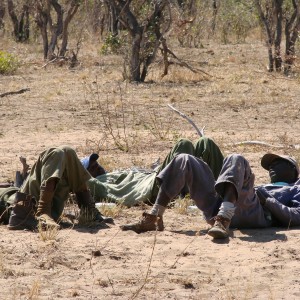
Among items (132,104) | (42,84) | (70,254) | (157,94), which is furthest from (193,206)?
(42,84)

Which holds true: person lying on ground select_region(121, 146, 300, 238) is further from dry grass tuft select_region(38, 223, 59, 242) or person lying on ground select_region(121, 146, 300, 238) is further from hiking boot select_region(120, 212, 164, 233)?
dry grass tuft select_region(38, 223, 59, 242)

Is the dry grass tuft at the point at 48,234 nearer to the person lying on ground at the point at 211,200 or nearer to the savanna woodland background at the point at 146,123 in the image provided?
the savanna woodland background at the point at 146,123

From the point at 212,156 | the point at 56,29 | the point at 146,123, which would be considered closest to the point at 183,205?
the point at 212,156

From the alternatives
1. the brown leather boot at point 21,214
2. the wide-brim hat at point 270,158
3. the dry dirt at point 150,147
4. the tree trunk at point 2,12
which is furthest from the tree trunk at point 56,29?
the brown leather boot at point 21,214

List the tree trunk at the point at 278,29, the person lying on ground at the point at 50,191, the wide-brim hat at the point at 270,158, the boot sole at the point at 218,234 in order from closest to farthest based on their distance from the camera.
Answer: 1. the boot sole at the point at 218,234
2. the person lying on ground at the point at 50,191
3. the wide-brim hat at the point at 270,158
4. the tree trunk at the point at 278,29

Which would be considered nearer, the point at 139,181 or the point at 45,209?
the point at 45,209

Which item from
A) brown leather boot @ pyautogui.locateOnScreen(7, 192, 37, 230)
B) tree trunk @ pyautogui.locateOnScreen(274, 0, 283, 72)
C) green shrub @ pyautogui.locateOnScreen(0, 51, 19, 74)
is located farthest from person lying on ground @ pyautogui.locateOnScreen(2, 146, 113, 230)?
tree trunk @ pyautogui.locateOnScreen(274, 0, 283, 72)

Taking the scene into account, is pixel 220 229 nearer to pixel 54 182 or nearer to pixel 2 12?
pixel 54 182

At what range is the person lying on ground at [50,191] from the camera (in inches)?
239

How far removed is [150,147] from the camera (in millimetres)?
10211

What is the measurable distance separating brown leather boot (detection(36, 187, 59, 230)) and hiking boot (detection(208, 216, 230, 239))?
1.04 meters

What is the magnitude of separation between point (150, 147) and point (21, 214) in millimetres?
4183

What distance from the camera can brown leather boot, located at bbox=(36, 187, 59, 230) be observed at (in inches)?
236

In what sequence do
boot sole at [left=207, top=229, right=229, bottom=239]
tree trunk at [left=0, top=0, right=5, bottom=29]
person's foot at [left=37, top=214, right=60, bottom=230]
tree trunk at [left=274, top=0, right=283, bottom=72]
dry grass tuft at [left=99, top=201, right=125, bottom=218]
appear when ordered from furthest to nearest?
tree trunk at [left=0, top=0, right=5, bottom=29] → tree trunk at [left=274, top=0, right=283, bottom=72] → dry grass tuft at [left=99, top=201, right=125, bottom=218] → person's foot at [left=37, top=214, right=60, bottom=230] → boot sole at [left=207, top=229, right=229, bottom=239]
